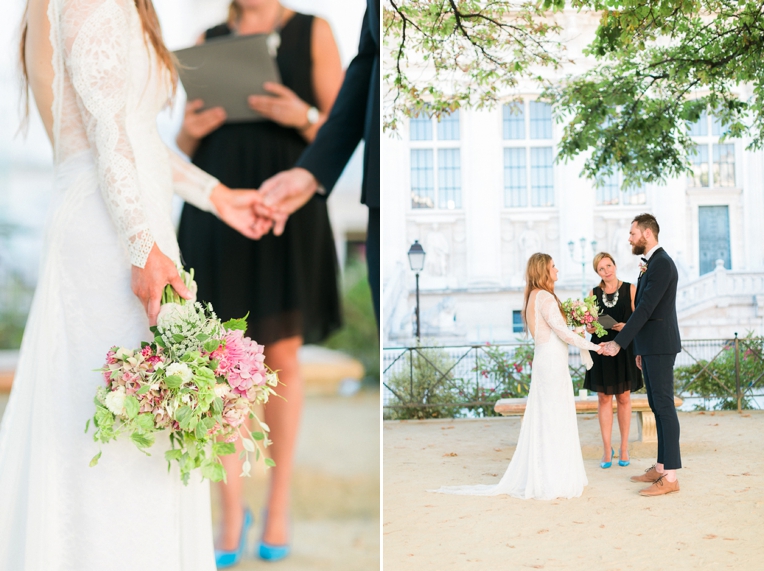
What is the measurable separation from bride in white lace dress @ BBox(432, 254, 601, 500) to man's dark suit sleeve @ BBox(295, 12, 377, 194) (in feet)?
8.61

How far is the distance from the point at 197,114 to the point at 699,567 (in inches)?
134

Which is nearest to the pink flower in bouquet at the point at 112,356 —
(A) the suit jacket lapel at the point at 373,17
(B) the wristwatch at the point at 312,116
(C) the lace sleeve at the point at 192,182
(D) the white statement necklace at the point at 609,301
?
(C) the lace sleeve at the point at 192,182

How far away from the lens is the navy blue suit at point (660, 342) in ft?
16.9

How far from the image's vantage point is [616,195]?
14.0 meters

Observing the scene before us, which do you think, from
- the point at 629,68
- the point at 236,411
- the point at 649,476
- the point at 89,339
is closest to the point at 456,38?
the point at 629,68

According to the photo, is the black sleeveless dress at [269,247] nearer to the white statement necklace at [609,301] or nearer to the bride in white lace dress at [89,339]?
the bride in white lace dress at [89,339]

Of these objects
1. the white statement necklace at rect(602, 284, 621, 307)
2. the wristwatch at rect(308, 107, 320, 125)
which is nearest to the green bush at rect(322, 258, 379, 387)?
the wristwatch at rect(308, 107, 320, 125)

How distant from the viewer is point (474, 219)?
44.5 ft

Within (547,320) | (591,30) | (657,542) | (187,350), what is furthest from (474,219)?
(187,350)

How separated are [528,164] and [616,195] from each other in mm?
1890

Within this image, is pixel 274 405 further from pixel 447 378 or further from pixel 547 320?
pixel 447 378

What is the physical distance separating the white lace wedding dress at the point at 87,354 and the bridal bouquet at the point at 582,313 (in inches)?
160

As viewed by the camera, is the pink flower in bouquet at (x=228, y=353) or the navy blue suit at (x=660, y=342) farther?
the navy blue suit at (x=660, y=342)

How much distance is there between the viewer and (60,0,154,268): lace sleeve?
2.48m
